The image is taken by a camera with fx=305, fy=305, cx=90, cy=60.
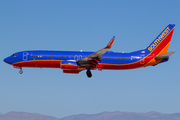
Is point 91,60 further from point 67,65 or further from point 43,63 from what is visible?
point 43,63

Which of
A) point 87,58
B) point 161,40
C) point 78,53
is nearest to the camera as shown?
point 87,58

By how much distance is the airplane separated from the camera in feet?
204

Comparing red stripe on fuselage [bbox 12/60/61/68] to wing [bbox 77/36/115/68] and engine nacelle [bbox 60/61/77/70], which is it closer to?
engine nacelle [bbox 60/61/77/70]

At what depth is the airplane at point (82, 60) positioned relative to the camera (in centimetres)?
6231

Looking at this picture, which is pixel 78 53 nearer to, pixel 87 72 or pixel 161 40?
pixel 87 72

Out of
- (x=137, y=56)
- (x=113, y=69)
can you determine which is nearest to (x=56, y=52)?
(x=113, y=69)

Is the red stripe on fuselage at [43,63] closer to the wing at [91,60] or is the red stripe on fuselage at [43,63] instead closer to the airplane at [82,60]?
the airplane at [82,60]

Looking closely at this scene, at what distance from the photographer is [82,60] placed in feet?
201

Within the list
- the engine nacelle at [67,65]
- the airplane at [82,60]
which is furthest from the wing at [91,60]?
the engine nacelle at [67,65]

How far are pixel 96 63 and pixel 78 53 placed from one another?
4980mm

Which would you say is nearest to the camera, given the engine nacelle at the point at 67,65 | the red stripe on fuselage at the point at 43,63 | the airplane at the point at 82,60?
the engine nacelle at the point at 67,65

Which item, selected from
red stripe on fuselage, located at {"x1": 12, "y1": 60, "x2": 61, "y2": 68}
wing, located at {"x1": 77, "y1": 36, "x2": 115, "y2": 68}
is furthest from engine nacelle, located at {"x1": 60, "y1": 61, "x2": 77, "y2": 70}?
red stripe on fuselage, located at {"x1": 12, "y1": 60, "x2": 61, "y2": 68}

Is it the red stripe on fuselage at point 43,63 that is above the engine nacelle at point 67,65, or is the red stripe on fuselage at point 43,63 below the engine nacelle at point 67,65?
above

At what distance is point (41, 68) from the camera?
215ft
